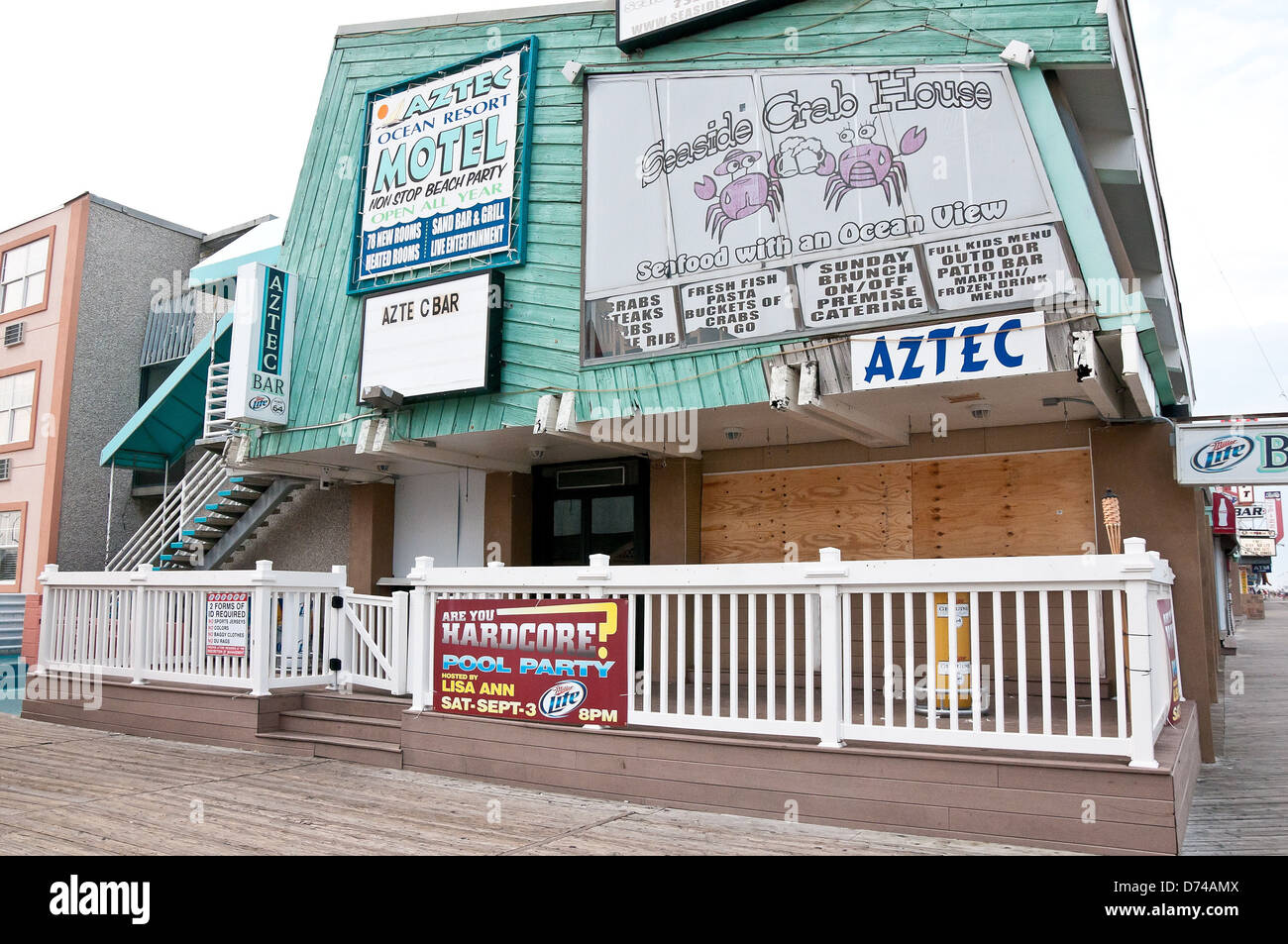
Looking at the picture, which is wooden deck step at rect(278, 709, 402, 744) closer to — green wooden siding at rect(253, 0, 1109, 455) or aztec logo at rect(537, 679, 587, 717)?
aztec logo at rect(537, 679, 587, 717)

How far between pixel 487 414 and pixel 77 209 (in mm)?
13742

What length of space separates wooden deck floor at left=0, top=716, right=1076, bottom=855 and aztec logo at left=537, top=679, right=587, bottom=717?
2.01ft

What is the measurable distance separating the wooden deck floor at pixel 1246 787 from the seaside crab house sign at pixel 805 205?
3897 mm

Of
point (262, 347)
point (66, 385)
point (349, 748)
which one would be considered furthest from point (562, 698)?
point (66, 385)

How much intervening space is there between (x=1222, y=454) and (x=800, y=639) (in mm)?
4355

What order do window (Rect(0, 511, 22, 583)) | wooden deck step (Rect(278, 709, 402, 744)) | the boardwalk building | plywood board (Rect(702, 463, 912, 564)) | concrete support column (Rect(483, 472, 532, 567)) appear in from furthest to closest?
1. window (Rect(0, 511, 22, 583))
2. concrete support column (Rect(483, 472, 532, 567))
3. plywood board (Rect(702, 463, 912, 564))
4. wooden deck step (Rect(278, 709, 402, 744))
5. the boardwalk building

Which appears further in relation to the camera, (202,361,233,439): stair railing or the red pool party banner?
(202,361,233,439): stair railing

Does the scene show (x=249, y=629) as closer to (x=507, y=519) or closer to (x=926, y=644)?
(x=507, y=519)

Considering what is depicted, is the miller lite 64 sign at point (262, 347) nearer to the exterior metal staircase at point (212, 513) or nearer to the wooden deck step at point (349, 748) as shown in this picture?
the exterior metal staircase at point (212, 513)

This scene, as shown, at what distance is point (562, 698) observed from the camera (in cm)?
713

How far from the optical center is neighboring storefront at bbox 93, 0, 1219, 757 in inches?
290

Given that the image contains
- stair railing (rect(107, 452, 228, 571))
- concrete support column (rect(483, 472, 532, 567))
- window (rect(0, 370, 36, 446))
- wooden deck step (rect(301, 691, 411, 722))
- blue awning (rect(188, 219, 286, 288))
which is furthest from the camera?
window (rect(0, 370, 36, 446))

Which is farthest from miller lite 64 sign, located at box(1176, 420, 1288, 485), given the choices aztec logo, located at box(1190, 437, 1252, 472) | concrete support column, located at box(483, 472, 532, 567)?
concrete support column, located at box(483, 472, 532, 567)
